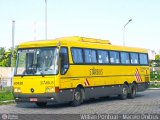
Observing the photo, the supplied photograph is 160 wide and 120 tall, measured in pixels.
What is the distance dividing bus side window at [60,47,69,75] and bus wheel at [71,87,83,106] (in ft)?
4.94

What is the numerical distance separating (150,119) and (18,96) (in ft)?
24.0

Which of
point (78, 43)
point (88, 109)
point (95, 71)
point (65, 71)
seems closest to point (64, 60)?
point (65, 71)

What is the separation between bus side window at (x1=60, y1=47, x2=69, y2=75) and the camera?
18.8m

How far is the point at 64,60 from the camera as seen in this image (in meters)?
19.0

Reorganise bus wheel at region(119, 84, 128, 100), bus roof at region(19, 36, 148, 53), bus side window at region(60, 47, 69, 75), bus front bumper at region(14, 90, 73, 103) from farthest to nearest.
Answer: bus wheel at region(119, 84, 128, 100) → bus roof at region(19, 36, 148, 53) → bus side window at region(60, 47, 69, 75) → bus front bumper at region(14, 90, 73, 103)

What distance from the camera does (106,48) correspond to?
23594mm

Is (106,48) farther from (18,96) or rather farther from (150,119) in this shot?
(150,119)

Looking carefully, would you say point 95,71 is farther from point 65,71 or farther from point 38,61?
point 38,61

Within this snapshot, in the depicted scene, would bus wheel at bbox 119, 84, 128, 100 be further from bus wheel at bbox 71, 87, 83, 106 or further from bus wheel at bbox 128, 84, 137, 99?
bus wheel at bbox 71, 87, 83, 106

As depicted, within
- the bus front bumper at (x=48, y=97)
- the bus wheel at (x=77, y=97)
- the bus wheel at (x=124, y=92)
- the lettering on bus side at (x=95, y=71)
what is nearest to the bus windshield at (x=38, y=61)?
the bus front bumper at (x=48, y=97)

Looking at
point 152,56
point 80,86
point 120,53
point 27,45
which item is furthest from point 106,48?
point 152,56

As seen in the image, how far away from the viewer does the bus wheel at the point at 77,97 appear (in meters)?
19.8

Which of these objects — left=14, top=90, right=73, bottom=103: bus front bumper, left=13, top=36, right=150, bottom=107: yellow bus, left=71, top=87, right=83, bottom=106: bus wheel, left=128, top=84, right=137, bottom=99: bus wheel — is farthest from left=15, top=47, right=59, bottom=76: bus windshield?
left=128, top=84, right=137, bottom=99: bus wheel

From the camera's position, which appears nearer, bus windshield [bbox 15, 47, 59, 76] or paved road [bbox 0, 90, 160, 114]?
paved road [bbox 0, 90, 160, 114]
